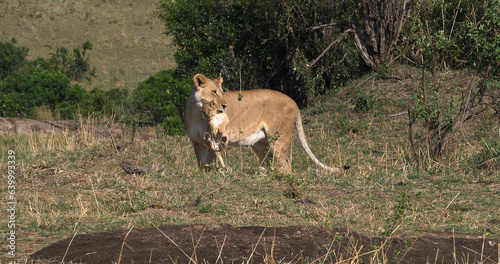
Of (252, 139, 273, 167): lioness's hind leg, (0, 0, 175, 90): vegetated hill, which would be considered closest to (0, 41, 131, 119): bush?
(0, 0, 175, 90): vegetated hill

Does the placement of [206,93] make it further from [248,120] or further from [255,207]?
[255,207]

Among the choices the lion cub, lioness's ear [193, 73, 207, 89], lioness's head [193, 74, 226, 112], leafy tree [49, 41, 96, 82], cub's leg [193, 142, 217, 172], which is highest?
lioness's ear [193, 73, 207, 89]

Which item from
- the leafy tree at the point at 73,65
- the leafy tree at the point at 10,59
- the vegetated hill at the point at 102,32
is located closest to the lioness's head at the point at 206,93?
the leafy tree at the point at 10,59

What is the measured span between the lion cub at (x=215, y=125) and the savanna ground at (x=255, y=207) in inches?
17.1

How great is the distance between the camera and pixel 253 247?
14.7ft

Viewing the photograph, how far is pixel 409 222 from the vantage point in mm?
5922

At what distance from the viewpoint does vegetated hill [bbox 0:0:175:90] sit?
31709mm

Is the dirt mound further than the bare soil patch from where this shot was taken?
No

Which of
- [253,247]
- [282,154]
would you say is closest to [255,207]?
[253,247]

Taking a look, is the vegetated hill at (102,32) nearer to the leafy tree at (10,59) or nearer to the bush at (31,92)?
the leafy tree at (10,59)

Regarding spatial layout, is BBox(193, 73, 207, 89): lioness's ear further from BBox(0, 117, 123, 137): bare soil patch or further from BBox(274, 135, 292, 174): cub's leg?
BBox(0, 117, 123, 137): bare soil patch

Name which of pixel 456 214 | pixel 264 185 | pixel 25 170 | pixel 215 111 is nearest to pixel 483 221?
pixel 456 214

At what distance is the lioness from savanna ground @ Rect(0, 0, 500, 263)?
42 cm

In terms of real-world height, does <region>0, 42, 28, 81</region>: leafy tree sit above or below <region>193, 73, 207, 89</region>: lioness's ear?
below
